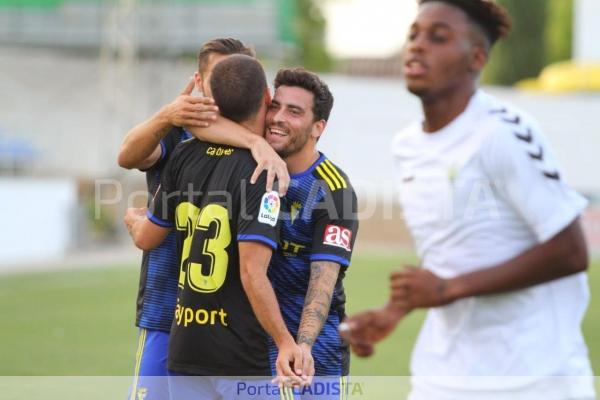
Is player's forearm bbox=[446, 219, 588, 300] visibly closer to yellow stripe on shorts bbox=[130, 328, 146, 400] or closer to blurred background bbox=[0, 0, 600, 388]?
yellow stripe on shorts bbox=[130, 328, 146, 400]

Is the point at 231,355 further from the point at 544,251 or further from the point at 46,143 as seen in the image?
the point at 46,143

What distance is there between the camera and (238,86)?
4906 mm

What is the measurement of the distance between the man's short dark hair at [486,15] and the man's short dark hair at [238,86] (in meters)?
1.32

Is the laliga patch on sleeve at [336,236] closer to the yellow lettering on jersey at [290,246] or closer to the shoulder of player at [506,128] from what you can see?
the yellow lettering on jersey at [290,246]

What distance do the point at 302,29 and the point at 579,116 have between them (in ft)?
97.5

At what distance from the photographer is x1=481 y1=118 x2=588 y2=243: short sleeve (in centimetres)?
350

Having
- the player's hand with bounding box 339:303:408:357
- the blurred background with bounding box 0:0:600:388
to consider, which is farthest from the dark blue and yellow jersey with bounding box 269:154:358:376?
the blurred background with bounding box 0:0:600:388

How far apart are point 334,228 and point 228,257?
0.52 m

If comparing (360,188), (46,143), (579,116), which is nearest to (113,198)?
(46,143)

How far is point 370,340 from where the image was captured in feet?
12.1

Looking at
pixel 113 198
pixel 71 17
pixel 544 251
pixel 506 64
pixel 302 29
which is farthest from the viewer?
pixel 302 29

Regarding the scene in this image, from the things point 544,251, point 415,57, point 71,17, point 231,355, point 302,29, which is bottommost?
point 302,29

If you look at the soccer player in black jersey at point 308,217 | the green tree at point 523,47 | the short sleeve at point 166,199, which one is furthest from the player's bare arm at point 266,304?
the green tree at point 523,47

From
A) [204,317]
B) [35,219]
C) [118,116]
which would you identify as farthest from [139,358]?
[118,116]
